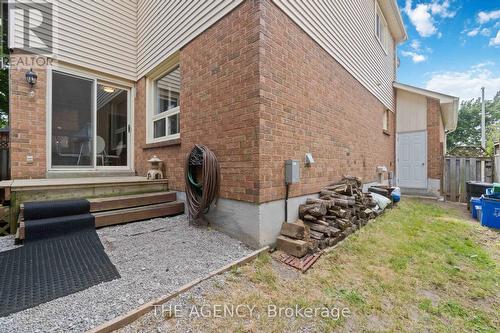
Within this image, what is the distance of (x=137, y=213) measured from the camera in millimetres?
3619

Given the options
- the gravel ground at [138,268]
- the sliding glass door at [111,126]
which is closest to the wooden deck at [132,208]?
the gravel ground at [138,268]

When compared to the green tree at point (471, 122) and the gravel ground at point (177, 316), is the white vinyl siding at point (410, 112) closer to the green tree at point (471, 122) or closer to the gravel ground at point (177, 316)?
the gravel ground at point (177, 316)

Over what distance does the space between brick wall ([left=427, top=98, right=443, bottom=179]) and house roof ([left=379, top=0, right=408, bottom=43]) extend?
10.7ft

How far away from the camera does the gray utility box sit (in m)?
3.15

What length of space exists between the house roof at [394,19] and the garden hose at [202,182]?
8826 millimetres

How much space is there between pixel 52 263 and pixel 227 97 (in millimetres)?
2765

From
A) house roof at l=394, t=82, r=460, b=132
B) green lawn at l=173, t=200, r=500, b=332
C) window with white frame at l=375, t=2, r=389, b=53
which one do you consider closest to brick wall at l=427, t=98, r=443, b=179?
house roof at l=394, t=82, r=460, b=132

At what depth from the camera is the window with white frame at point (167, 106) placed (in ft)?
15.6

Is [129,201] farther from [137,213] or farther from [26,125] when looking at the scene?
[26,125]

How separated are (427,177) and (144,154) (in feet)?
32.3

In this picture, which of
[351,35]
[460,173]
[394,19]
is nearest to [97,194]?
[351,35]

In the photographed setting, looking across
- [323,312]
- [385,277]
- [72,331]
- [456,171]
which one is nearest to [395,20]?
[456,171]

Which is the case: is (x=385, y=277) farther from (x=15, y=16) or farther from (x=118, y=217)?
(x=15, y=16)

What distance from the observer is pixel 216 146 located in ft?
11.4
